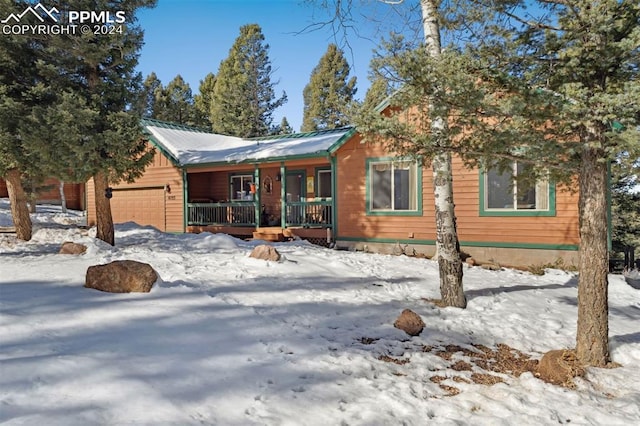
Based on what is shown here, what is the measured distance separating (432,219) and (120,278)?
7.93m

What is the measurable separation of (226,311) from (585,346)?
401 cm

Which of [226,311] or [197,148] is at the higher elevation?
[197,148]

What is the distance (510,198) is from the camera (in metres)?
10.2

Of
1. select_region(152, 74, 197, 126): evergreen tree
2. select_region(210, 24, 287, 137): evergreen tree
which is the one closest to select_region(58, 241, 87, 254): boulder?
select_region(210, 24, 287, 137): evergreen tree

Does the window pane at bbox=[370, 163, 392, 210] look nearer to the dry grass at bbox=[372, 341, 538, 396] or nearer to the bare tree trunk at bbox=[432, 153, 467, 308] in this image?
the bare tree trunk at bbox=[432, 153, 467, 308]

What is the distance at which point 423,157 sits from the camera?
16.1 feet

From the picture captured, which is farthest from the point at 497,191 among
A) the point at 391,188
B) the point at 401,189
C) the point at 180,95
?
the point at 180,95

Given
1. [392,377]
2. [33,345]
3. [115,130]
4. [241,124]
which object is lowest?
[392,377]

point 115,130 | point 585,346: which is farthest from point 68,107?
point 585,346

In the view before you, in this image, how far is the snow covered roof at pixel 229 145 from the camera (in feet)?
44.1

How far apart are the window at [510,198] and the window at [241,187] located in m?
8.51

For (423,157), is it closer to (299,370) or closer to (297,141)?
(299,370)

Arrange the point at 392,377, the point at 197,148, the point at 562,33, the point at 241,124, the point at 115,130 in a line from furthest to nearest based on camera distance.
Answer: the point at 241,124 < the point at 197,148 < the point at 115,130 < the point at 562,33 < the point at 392,377

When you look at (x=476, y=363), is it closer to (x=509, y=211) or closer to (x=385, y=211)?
(x=509, y=211)
